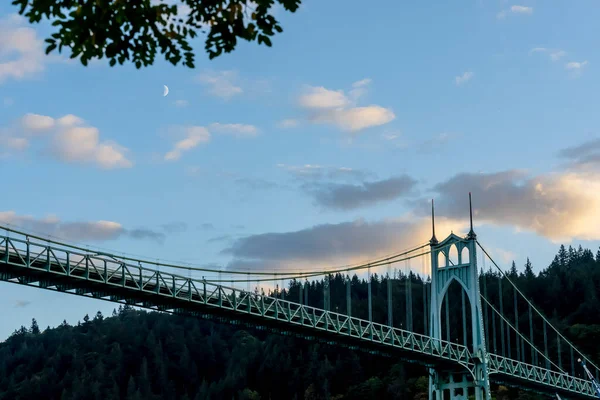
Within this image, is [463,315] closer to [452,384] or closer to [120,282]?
[452,384]

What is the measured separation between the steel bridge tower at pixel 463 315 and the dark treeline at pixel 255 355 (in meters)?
28.5

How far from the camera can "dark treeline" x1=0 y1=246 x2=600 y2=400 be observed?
124 metres

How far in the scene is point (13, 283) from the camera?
5453cm

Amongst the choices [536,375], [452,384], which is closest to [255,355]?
[536,375]

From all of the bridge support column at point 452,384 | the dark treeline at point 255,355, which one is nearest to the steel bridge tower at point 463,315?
the bridge support column at point 452,384

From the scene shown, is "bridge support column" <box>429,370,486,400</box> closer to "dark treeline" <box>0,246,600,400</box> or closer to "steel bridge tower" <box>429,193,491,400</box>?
"steel bridge tower" <box>429,193,491,400</box>

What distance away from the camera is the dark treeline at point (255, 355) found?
407ft

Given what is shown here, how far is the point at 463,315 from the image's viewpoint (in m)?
79.2

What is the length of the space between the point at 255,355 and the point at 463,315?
68142 millimetres

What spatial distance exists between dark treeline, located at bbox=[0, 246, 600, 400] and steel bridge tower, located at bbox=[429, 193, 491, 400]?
28.5 m

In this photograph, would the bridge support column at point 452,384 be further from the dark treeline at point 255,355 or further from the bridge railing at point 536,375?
the dark treeline at point 255,355

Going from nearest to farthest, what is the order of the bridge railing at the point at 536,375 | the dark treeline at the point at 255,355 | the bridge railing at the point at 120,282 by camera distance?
the bridge railing at the point at 120,282, the bridge railing at the point at 536,375, the dark treeline at the point at 255,355

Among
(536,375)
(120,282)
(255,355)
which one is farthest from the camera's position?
(255,355)

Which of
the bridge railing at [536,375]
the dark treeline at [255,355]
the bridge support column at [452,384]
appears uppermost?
the dark treeline at [255,355]
